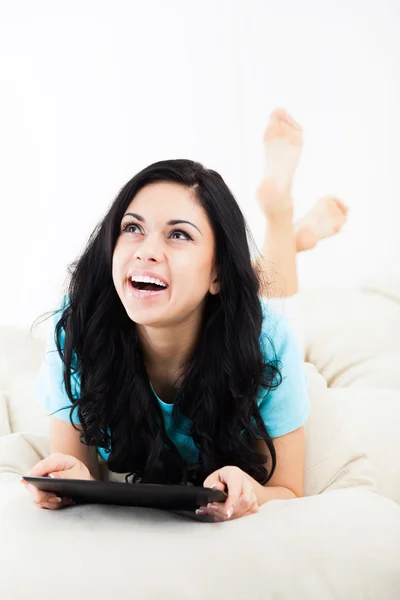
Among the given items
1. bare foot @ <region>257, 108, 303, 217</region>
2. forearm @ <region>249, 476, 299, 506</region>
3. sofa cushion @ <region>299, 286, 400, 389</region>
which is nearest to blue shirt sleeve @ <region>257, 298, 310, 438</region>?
forearm @ <region>249, 476, 299, 506</region>

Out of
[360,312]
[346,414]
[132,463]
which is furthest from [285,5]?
[132,463]

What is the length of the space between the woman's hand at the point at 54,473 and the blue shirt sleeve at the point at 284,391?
363mm

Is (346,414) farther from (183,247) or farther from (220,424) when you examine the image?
(183,247)

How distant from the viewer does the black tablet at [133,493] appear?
88 centimetres

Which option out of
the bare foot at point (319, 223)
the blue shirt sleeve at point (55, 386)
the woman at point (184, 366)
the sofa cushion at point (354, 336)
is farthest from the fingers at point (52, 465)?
the bare foot at point (319, 223)

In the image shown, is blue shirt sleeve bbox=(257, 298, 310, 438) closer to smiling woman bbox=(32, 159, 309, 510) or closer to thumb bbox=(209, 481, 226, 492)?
smiling woman bbox=(32, 159, 309, 510)

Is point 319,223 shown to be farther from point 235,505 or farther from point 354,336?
point 235,505

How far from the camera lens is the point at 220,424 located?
4.21 feet

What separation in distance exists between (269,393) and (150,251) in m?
0.38

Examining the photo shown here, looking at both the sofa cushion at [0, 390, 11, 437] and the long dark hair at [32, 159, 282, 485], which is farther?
the sofa cushion at [0, 390, 11, 437]

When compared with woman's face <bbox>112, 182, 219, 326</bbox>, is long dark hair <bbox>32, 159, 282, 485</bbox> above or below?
below

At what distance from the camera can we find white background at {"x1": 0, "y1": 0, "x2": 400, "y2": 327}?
10.0 ft

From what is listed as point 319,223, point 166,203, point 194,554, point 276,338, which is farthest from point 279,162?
point 194,554

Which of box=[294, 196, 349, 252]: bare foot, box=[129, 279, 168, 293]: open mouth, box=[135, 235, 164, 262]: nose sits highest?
box=[135, 235, 164, 262]: nose
